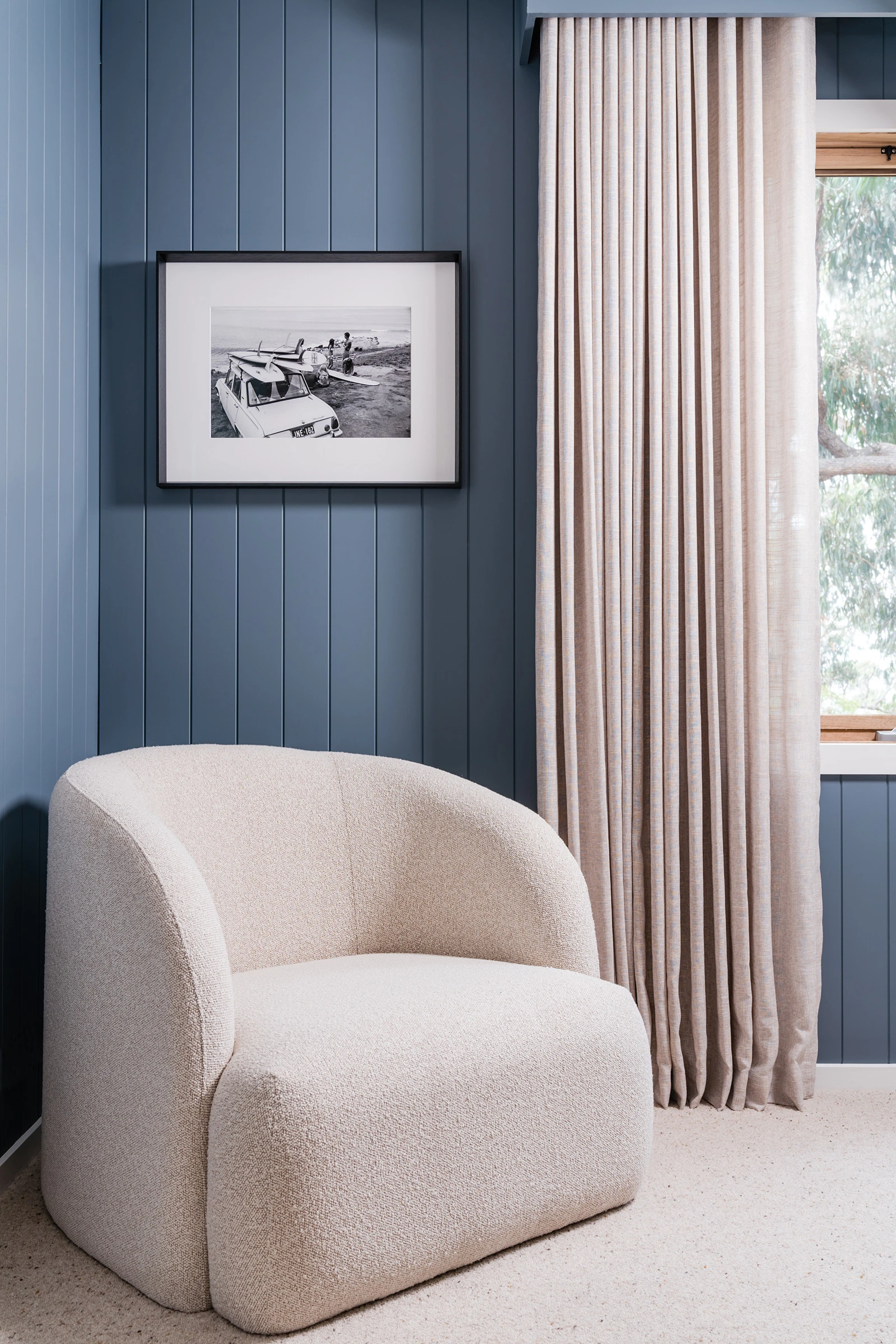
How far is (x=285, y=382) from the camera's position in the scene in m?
2.10

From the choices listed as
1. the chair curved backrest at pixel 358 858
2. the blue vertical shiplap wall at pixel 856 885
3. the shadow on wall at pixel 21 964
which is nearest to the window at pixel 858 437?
the blue vertical shiplap wall at pixel 856 885

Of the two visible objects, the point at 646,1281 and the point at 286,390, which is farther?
the point at 286,390

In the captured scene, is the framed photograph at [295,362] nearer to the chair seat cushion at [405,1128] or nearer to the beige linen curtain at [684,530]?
the beige linen curtain at [684,530]

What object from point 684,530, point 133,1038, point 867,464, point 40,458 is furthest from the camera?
point 867,464

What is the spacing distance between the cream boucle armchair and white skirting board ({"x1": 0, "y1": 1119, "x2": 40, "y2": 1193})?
0.53 feet

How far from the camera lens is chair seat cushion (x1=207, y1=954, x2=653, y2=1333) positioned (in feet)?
3.82

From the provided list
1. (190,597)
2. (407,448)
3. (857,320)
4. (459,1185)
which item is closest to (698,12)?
(857,320)

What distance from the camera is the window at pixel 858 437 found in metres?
2.20

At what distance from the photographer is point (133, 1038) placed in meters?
1.29

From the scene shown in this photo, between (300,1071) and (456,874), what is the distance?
579 mm

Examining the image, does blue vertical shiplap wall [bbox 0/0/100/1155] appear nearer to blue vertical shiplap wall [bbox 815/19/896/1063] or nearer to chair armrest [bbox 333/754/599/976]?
chair armrest [bbox 333/754/599/976]

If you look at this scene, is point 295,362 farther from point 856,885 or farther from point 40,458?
point 856,885

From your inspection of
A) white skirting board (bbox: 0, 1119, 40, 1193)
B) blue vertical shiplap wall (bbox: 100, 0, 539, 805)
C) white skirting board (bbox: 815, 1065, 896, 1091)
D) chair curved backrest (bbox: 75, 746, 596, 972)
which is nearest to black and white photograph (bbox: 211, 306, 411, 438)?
blue vertical shiplap wall (bbox: 100, 0, 539, 805)

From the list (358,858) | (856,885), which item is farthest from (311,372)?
(856,885)
